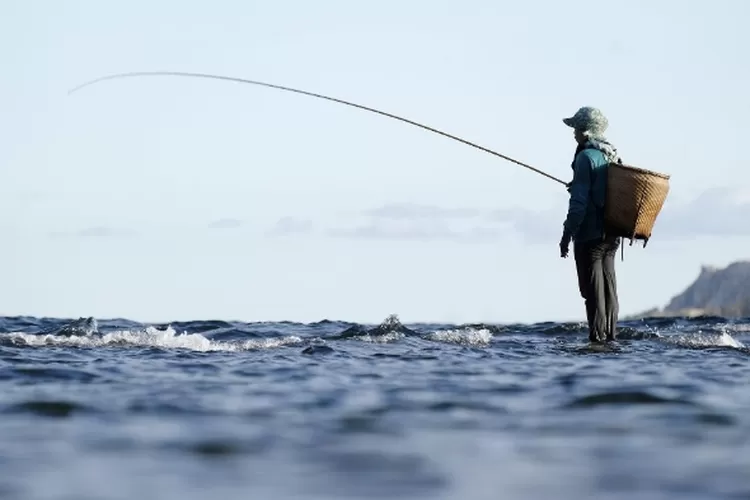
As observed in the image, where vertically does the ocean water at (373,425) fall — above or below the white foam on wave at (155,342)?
below

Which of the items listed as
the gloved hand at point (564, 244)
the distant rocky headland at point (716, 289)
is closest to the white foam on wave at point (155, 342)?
the gloved hand at point (564, 244)

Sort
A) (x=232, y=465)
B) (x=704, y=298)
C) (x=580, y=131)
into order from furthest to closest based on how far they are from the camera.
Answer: (x=704, y=298)
(x=580, y=131)
(x=232, y=465)

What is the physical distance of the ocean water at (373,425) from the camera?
184 inches

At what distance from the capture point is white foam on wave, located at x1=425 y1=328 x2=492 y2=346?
558 inches

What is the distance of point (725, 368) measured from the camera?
33.4 ft

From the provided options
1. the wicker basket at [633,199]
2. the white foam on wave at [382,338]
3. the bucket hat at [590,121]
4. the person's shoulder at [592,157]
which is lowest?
the white foam on wave at [382,338]

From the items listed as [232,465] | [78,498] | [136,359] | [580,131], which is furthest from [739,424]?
[580,131]

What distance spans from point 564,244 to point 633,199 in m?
0.98

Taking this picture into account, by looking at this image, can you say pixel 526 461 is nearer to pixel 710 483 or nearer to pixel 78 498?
pixel 710 483

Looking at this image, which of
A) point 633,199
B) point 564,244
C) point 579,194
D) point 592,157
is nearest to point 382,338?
point 564,244

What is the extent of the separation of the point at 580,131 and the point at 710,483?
8.90 metres

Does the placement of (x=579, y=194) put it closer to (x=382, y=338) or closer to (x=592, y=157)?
(x=592, y=157)

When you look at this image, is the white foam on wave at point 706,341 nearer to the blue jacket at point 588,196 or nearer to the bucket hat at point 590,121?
the blue jacket at point 588,196

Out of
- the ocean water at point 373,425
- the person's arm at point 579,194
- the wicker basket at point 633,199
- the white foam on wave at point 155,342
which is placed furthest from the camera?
the white foam on wave at point 155,342
